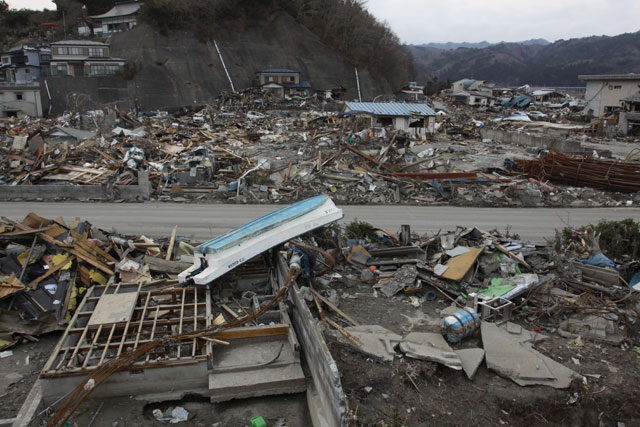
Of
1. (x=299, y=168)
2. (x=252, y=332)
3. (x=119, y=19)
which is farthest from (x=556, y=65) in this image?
(x=252, y=332)

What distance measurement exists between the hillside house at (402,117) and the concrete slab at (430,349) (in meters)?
22.4

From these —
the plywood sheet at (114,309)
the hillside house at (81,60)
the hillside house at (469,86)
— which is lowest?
the plywood sheet at (114,309)

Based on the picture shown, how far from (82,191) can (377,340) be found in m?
14.2

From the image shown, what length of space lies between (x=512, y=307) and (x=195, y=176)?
45.6 ft

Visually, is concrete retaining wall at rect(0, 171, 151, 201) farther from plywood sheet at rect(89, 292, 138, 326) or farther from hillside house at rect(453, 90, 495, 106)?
hillside house at rect(453, 90, 495, 106)

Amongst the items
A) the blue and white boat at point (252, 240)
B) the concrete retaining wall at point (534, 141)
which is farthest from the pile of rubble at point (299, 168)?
the blue and white boat at point (252, 240)

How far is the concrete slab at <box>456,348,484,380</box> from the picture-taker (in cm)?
702

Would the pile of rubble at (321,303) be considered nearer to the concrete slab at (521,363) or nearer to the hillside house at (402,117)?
the concrete slab at (521,363)

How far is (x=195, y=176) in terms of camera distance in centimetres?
1873

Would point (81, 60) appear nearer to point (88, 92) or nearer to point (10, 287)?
point (88, 92)

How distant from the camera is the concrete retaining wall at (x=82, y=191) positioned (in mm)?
17062

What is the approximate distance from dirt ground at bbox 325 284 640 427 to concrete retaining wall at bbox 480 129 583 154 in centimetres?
2122

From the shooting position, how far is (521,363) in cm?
714

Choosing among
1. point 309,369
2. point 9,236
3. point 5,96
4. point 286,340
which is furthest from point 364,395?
point 5,96
